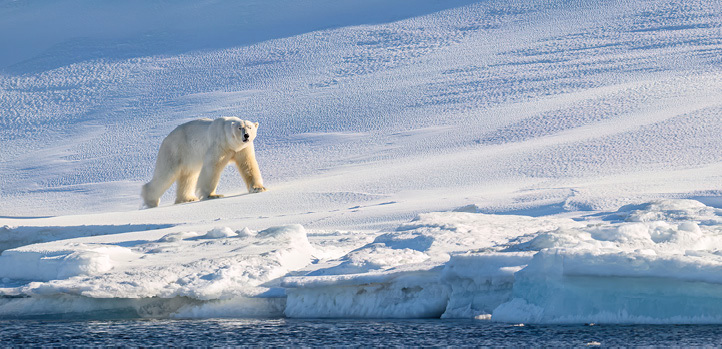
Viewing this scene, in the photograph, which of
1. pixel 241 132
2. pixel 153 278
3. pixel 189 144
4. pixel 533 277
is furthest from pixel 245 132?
pixel 533 277

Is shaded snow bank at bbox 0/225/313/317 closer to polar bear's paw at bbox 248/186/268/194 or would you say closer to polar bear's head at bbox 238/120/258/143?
polar bear's head at bbox 238/120/258/143

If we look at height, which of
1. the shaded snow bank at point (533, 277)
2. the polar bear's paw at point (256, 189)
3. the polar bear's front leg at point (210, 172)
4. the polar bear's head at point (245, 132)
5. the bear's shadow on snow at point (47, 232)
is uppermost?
the polar bear's head at point (245, 132)

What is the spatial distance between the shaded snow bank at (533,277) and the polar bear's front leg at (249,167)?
16.0ft

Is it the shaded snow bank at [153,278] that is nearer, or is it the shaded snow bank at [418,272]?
the shaded snow bank at [418,272]

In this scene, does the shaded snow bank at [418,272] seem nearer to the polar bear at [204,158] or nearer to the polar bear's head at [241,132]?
the polar bear's head at [241,132]

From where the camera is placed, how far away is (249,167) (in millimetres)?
11805

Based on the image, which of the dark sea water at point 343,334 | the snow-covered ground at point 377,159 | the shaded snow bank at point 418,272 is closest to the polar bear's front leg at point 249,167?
the snow-covered ground at point 377,159

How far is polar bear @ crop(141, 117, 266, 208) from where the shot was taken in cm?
1152

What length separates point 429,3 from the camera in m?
27.8

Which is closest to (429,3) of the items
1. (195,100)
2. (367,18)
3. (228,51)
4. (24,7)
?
(367,18)

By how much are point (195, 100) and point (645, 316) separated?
19.0m

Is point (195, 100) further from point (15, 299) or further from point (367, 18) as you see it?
point (15, 299)

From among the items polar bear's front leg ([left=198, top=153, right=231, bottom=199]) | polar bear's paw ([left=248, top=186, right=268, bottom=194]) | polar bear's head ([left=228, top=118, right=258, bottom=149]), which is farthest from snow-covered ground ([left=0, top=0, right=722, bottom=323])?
polar bear's head ([left=228, top=118, right=258, bottom=149])

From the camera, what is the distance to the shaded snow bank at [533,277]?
5266mm
